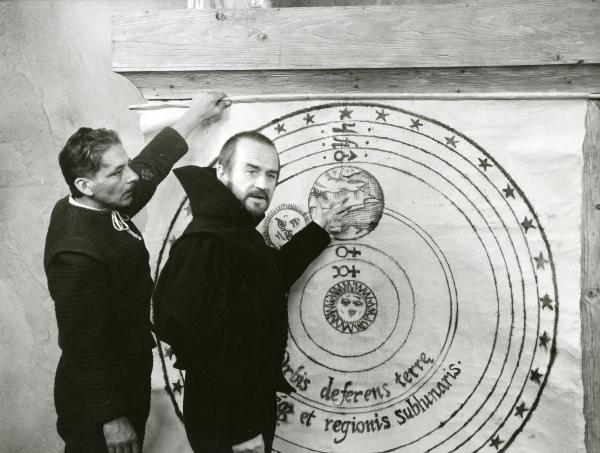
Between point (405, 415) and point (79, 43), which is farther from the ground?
point (79, 43)

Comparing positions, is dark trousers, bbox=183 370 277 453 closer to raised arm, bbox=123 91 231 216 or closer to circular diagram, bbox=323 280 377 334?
circular diagram, bbox=323 280 377 334

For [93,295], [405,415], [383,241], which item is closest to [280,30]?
[383,241]

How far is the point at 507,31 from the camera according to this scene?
41.8 inches

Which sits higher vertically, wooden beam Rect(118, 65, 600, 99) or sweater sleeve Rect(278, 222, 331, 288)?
wooden beam Rect(118, 65, 600, 99)

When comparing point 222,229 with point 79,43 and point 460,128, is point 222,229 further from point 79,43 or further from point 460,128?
point 79,43

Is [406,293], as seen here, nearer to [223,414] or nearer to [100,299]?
[223,414]

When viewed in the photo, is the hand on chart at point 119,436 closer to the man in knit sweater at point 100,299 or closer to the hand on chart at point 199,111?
the man in knit sweater at point 100,299

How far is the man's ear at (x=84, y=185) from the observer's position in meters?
1.01

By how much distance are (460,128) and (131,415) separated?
2.56 ft

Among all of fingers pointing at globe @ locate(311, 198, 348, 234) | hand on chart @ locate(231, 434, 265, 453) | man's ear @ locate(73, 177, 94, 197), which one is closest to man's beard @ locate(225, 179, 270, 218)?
fingers pointing at globe @ locate(311, 198, 348, 234)

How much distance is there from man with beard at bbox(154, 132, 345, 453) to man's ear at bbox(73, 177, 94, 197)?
15cm

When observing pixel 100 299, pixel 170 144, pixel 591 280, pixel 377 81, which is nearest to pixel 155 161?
pixel 170 144

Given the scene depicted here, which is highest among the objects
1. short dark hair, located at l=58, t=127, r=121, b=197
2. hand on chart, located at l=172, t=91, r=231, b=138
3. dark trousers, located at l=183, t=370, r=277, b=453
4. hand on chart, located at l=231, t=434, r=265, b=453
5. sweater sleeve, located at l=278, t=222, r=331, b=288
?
hand on chart, located at l=172, t=91, r=231, b=138

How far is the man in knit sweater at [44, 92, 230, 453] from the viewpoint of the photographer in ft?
3.20
